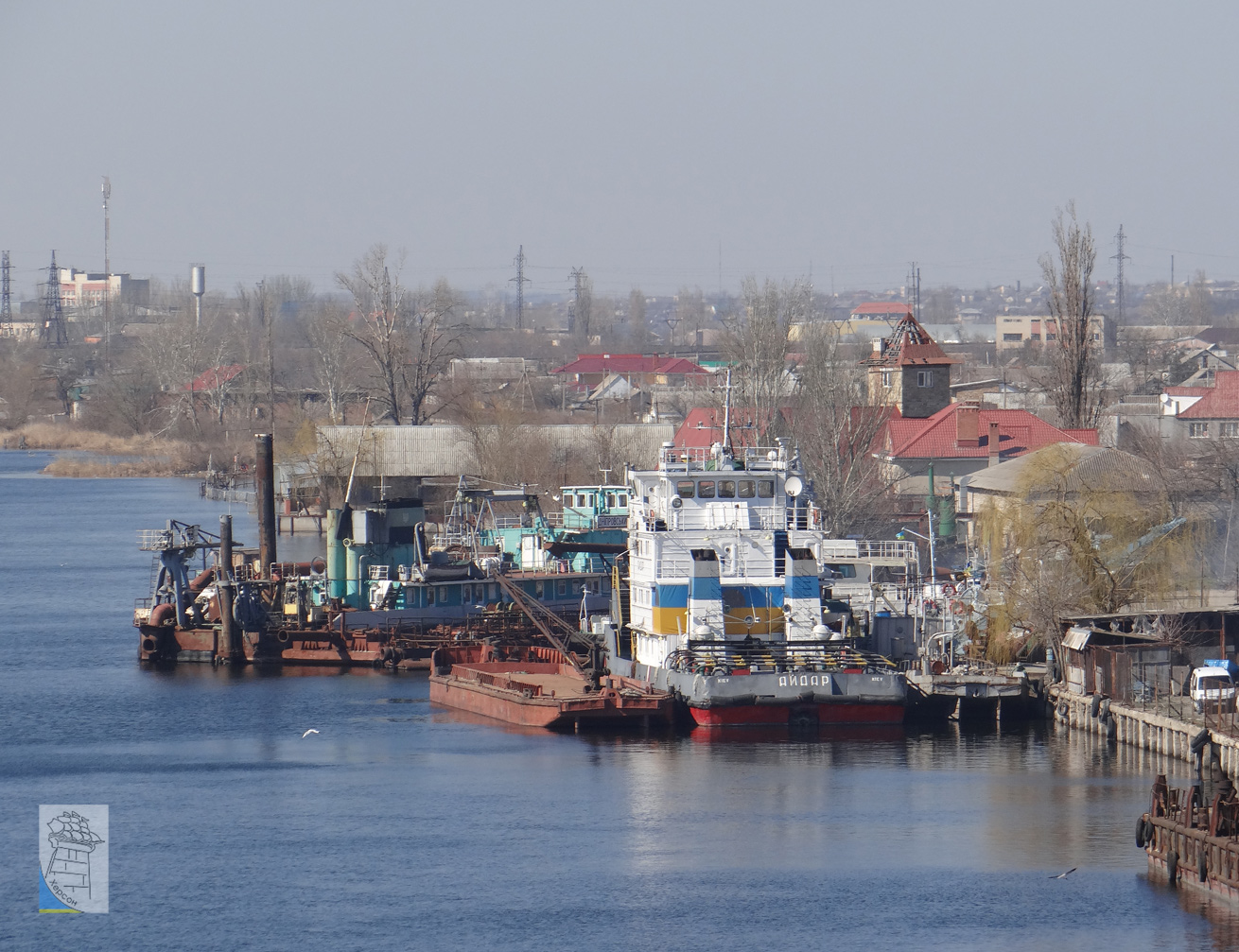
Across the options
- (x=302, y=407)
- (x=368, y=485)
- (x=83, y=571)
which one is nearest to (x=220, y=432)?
(x=302, y=407)

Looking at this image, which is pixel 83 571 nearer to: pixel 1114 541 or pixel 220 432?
pixel 1114 541

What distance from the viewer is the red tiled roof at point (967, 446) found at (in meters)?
68.9

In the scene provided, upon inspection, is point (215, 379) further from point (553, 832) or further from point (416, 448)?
point (553, 832)

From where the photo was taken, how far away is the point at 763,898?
28.5 m

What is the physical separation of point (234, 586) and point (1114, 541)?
22637 millimetres

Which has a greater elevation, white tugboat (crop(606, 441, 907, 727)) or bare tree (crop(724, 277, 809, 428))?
bare tree (crop(724, 277, 809, 428))

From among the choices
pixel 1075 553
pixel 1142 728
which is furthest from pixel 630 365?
pixel 1142 728

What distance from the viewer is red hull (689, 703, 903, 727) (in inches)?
1556

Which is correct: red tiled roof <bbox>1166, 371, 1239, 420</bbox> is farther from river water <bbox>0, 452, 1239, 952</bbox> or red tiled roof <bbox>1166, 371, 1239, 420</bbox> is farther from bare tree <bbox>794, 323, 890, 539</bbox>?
river water <bbox>0, 452, 1239, 952</bbox>

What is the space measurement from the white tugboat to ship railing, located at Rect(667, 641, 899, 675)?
3cm

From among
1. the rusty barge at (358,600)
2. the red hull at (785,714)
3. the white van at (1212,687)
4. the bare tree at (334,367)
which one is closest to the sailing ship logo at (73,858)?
the red hull at (785,714)

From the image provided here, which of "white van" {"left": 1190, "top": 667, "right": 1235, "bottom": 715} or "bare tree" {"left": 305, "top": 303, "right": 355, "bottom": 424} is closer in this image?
"white van" {"left": 1190, "top": 667, "right": 1235, "bottom": 715}

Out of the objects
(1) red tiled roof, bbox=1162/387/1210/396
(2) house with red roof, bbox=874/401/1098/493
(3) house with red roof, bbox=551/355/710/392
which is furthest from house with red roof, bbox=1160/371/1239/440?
(3) house with red roof, bbox=551/355/710/392

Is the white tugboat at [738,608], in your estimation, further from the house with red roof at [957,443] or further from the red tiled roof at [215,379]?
the red tiled roof at [215,379]
